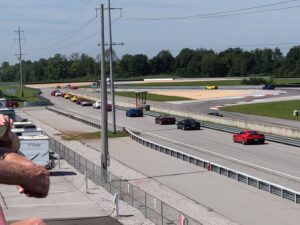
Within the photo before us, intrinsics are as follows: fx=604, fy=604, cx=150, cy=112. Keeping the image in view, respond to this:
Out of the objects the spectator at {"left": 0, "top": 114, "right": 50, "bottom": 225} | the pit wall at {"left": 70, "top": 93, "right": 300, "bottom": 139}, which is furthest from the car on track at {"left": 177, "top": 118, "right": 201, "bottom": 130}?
the spectator at {"left": 0, "top": 114, "right": 50, "bottom": 225}

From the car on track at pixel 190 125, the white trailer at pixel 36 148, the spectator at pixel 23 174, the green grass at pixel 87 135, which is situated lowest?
the green grass at pixel 87 135

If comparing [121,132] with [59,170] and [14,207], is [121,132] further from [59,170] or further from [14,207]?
[14,207]

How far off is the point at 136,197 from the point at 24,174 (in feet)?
79.4

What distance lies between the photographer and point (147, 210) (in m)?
22.4

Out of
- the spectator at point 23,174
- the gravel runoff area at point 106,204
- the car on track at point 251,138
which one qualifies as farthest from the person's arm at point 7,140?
the car on track at point 251,138

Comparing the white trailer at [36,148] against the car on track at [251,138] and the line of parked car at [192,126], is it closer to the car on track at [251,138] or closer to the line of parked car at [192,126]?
the car on track at [251,138]

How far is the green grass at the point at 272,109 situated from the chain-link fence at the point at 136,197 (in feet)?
116

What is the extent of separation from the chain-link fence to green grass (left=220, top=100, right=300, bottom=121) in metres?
35.4

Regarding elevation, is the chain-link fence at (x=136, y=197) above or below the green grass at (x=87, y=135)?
above

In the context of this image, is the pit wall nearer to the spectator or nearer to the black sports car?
the black sports car

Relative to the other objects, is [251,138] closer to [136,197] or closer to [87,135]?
[87,135]

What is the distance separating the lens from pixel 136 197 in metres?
25.8

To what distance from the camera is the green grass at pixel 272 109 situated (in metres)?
72.2

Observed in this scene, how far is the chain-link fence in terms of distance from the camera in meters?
20.2
